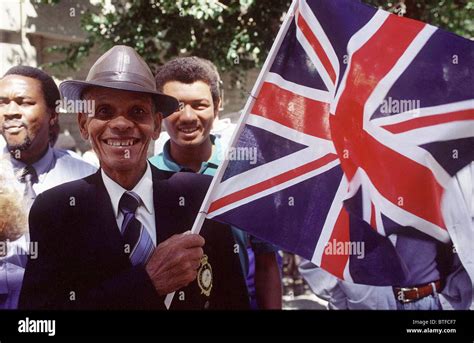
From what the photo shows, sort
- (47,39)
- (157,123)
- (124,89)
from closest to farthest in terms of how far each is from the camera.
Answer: (124,89) < (157,123) < (47,39)

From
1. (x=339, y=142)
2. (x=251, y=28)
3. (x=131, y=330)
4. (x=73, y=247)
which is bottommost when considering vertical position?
(x=131, y=330)

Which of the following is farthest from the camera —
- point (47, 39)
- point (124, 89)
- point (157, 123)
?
point (47, 39)

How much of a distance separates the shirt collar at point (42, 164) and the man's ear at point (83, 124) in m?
0.16

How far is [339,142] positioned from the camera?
10.3 ft

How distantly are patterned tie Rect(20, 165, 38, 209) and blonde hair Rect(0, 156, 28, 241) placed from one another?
26 mm

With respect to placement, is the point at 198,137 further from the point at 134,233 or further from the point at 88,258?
the point at 88,258

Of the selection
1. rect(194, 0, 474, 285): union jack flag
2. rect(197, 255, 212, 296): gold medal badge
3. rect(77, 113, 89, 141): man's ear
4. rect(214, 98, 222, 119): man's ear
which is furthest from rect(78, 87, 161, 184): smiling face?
rect(197, 255, 212, 296): gold medal badge

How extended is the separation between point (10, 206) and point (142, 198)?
1.83 feet

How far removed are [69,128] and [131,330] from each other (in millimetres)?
944

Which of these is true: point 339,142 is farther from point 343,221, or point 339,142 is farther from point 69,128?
point 69,128

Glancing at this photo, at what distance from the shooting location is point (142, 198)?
3.15 metres

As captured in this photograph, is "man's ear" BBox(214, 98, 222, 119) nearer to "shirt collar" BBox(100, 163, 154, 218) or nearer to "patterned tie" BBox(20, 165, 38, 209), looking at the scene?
"shirt collar" BBox(100, 163, 154, 218)

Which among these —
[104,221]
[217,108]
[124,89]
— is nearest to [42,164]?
[104,221]

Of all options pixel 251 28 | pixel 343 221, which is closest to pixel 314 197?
pixel 343 221
